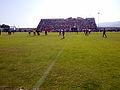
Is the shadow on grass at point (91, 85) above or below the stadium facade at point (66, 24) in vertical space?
below

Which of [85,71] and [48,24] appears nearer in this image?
[85,71]

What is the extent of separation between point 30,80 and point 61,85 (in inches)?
46.6

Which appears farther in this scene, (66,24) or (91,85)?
(66,24)

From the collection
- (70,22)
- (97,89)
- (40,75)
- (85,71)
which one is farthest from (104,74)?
(70,22)

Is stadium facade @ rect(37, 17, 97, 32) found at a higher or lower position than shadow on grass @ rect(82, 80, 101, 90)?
higher

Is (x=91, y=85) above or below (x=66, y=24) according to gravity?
below

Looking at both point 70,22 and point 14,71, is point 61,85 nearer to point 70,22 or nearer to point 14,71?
point 14,71

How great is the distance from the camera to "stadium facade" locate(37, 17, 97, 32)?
362 feet

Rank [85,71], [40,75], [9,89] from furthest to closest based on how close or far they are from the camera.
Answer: [85,71] → [40,75] → [9,89]

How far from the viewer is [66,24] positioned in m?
114

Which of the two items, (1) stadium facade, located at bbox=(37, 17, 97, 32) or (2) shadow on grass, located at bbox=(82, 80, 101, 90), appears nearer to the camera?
(2) shadow on grass, located at bbox=(82, 80, 101, 90)

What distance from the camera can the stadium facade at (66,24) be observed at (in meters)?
110

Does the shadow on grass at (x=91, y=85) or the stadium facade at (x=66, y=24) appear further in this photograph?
the stadium facade at (x=66, y=24)

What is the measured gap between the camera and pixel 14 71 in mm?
8047
